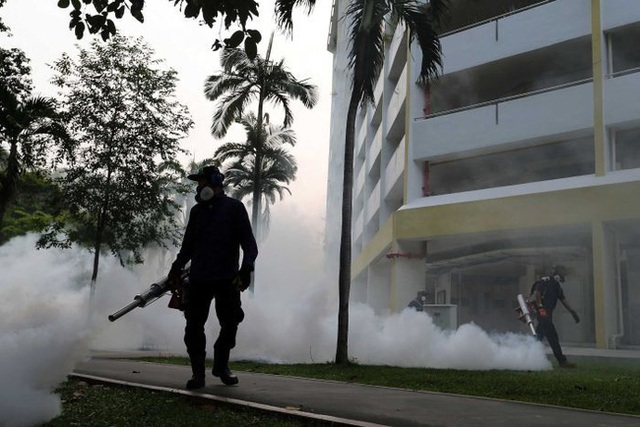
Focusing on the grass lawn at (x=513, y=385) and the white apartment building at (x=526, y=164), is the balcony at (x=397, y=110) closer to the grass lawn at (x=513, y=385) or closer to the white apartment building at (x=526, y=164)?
the white apartment building at (x=526, y=164)

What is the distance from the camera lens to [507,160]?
19.9m

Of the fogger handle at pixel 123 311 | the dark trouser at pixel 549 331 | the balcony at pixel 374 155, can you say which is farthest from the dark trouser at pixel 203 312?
the balcony at pixel 374 155

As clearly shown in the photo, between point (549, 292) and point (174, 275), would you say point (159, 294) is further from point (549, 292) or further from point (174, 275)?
point (549, 292)

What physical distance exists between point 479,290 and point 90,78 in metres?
14.5

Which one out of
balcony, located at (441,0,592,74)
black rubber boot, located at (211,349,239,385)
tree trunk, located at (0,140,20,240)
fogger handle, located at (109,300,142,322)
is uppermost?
balcony, located at (441,0,592,74)

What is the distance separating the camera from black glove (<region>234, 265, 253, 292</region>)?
557 centimetres

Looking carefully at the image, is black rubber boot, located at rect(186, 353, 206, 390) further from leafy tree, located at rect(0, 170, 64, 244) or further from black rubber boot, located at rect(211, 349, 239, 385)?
leafy tree, located at rect(0, 170, 64, 244)

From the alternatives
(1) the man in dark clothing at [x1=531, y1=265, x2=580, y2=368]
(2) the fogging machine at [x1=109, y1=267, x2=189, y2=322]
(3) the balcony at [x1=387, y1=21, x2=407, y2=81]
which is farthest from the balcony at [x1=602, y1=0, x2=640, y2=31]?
(2) the fogging machine at [x1=109, y1=267, x2=189, y2=322]

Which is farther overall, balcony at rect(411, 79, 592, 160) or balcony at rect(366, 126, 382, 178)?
balcony at rect(366, 126, 382, 178)

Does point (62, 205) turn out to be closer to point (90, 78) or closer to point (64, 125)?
point (64, 125)

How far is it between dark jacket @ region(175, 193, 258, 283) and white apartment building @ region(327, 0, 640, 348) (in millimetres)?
7291

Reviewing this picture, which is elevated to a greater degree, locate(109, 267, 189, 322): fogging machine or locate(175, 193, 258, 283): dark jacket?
locate(175, 193, 258, 283): dark jacket

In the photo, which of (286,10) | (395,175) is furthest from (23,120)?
(395,175)

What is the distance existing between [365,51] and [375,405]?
767cm
